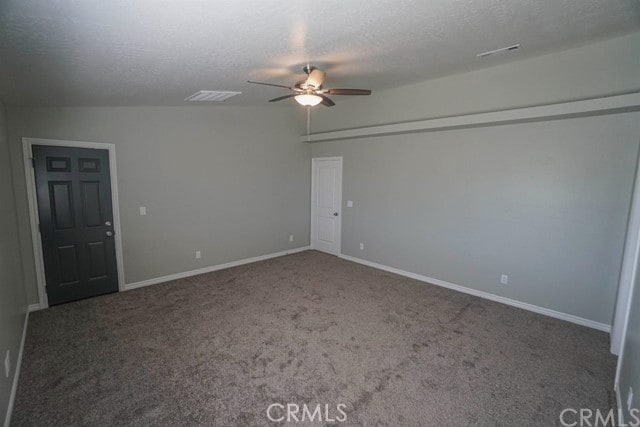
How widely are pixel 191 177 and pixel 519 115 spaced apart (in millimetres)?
4680

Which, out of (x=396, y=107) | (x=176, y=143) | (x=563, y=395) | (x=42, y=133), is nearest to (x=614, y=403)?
(x=563, y=395)

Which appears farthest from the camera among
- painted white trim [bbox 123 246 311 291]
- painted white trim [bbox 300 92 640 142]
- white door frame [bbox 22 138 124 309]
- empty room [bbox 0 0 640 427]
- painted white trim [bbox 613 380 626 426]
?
painted white trim [bbox 123 246 311 291]

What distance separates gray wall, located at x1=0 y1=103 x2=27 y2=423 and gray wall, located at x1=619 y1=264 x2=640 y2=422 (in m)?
3.87

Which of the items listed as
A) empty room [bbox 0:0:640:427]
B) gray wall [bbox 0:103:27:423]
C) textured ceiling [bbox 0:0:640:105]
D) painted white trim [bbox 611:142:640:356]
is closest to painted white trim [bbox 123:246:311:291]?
empty room [bbox 0:0:640:427]

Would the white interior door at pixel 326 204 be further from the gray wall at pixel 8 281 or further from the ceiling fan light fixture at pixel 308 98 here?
the gray wall at pixel 8 281

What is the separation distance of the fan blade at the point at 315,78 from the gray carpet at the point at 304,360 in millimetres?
2647

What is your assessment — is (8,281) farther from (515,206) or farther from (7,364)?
(515,206)

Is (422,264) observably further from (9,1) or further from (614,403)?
(9,1)

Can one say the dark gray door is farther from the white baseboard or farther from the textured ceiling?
the white baseboard

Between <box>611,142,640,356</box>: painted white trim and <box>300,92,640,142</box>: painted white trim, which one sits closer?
<box>611,142,640,356</box>: painted white trim

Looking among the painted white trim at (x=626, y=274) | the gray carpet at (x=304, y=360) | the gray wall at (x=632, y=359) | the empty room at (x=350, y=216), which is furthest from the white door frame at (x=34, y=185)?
the painted white trim at (x=626, y=274)

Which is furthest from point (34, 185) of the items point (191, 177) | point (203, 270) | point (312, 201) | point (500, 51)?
point (500, 51)

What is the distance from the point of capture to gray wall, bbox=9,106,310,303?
3775 mm

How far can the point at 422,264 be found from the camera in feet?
15.8
